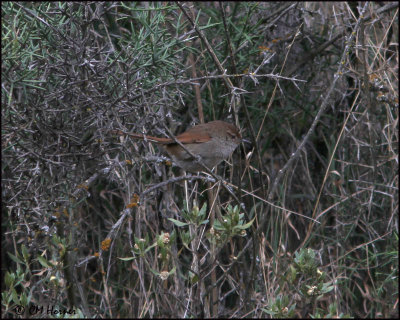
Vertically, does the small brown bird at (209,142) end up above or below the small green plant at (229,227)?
below

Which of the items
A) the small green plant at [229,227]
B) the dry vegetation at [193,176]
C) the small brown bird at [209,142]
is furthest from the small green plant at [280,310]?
the small brown bird at [209,142]

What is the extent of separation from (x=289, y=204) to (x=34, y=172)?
8.14ft

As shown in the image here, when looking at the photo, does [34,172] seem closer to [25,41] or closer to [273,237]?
[25,41]

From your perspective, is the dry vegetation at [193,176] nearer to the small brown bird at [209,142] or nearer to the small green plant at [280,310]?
the small green plant at [280,310]

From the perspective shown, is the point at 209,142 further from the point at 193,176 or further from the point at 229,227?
the point at 229,227

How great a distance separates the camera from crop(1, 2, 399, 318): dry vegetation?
3.28 meters

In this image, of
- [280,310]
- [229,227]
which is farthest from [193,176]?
[280,310]

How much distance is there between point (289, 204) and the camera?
504 cm

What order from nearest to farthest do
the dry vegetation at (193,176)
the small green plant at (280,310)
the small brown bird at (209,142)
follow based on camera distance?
the small green plant at (280,310) < the dry vegetation at (193,176) < the small brown bird at (209,142)

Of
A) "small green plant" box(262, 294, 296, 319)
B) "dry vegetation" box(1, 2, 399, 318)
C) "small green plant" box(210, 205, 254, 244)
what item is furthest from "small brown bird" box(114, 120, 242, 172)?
"small green plant" box(262, 294, 296, 319)

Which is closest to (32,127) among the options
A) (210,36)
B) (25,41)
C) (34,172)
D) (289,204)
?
(34,172)

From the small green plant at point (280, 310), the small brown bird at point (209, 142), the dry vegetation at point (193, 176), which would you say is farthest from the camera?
the small brown bird at point (209, 142)

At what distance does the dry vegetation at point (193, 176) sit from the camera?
3.28 m

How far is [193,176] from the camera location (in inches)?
145
